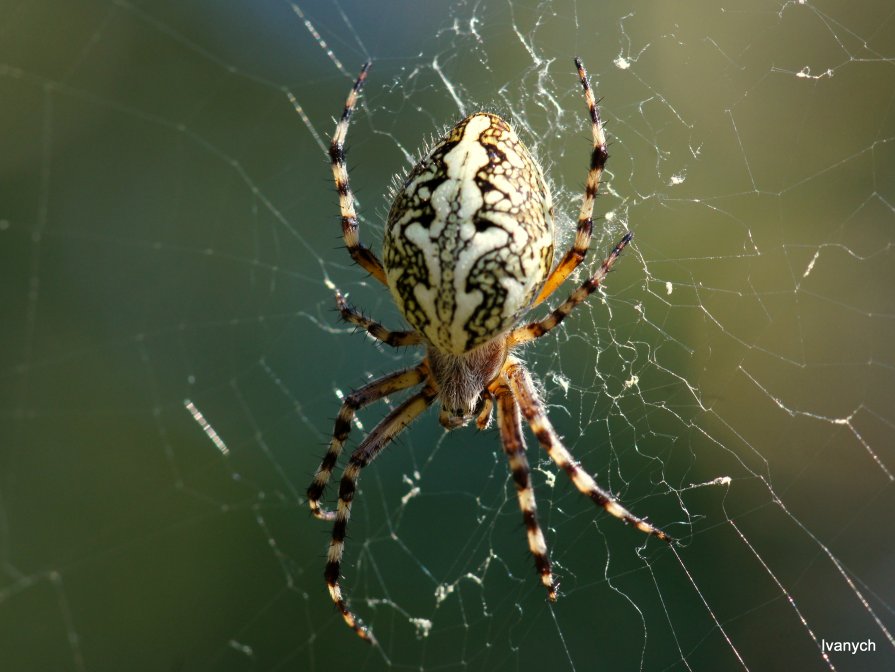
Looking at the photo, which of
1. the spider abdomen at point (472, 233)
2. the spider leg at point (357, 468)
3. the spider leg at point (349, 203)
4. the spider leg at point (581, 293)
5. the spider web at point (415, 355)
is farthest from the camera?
the spider web at point (415, 355)

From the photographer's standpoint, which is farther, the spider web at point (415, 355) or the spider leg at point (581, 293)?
the spider web at point (415, 355)

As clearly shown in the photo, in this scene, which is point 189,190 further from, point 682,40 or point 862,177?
point 862,177

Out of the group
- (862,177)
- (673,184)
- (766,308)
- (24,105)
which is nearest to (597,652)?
(766,308)

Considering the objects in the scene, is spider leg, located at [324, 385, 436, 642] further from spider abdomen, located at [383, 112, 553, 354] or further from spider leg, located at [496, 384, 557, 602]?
spider abdomen, located at [383, 112, 553, 354]

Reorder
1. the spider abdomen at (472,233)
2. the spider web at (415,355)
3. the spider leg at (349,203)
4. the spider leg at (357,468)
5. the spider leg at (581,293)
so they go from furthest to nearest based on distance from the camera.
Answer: the spider web at (415,355) → the spider leg at (357,468) → the spider leg at (349,203) → the spider leg at (581,293) → the spider abdomen at (472,233)

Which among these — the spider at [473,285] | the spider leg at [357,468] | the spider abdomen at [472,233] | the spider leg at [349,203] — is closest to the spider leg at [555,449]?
the spider at [473,285]

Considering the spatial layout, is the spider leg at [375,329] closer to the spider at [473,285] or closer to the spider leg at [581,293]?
the spider at [473,285]

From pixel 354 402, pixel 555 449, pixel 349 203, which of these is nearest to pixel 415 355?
pixel 354 402
